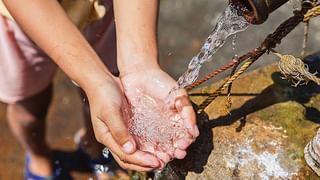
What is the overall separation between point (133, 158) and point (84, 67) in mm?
327

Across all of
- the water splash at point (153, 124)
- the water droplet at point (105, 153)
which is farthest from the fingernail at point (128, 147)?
the water droplet at point (105, 153)

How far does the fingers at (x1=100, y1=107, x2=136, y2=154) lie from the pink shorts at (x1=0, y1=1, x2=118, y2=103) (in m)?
0.73

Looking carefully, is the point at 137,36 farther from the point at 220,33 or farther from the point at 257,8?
the point at 257,8

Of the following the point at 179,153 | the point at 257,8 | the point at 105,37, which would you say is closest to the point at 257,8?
the point at 257,8

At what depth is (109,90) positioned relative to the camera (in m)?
1.85

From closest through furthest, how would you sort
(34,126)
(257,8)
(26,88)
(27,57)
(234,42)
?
(257,8) → (27,57) → (26,88) → (34,126) → (234,42)

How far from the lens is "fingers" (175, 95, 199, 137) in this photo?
1.84 m

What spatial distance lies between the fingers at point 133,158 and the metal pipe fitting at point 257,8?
0.51 m

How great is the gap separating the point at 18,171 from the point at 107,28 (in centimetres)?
111

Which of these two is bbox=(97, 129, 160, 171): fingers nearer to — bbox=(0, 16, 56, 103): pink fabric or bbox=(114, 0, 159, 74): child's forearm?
bbox=(114, 0, 159, 74): child's forearm

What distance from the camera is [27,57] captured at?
249 centimetres

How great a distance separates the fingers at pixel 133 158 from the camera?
5.87 feet

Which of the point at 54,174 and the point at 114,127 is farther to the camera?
the point at 54,174

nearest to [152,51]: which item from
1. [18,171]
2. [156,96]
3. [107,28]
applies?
[156,96]
